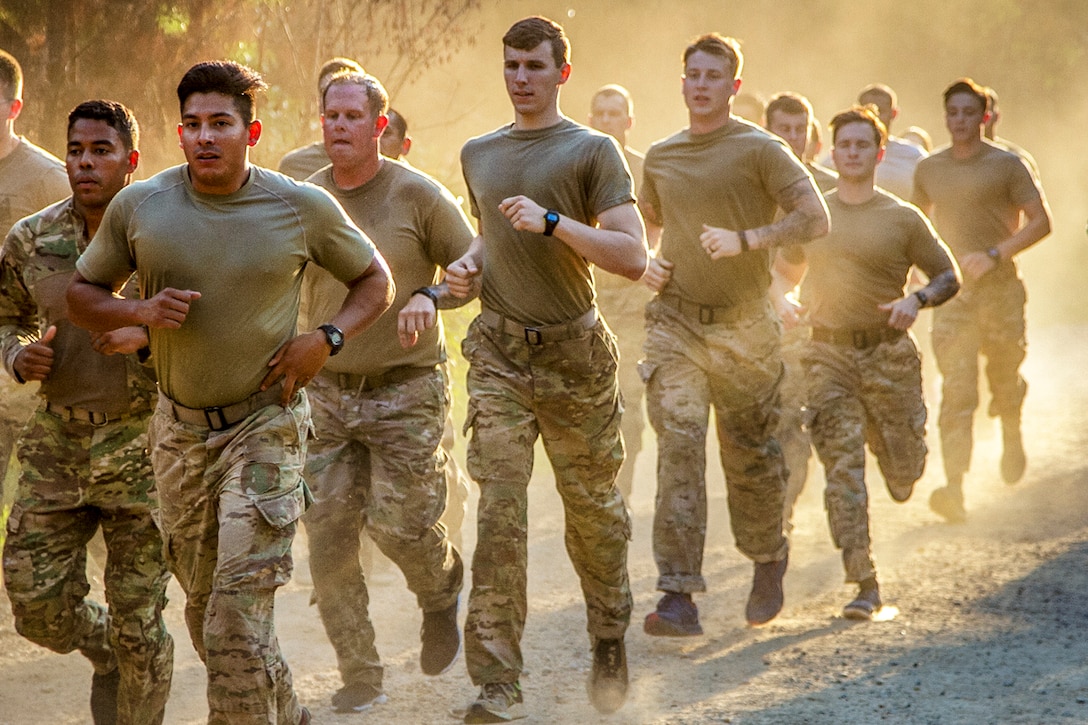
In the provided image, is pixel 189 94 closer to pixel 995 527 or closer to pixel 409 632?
pixel 409 632

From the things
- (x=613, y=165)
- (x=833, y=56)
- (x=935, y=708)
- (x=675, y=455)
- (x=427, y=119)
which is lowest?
(x=935, y=708)

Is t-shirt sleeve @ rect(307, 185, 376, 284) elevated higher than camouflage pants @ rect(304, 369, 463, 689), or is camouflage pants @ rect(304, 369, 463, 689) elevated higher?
t-shirt sleeve @ rect(307, 185, 376, 284)

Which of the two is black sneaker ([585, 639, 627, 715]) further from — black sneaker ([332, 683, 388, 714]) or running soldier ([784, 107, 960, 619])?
running soldier ([784, 107, 960, 619])

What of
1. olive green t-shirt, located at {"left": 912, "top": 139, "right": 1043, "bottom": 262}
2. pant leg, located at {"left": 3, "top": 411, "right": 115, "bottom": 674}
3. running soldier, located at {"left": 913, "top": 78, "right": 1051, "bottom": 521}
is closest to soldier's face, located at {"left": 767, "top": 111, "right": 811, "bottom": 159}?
running soldier, located at {"left": 913, "top": 78, "right": 1051, "bottom": 521}

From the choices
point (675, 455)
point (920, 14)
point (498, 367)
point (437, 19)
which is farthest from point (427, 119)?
point (920, 14)

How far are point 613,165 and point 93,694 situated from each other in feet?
9.24

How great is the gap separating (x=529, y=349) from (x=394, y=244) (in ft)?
2.60

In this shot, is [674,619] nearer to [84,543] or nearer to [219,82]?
[84,543]

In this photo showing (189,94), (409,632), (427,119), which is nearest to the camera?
(189,94)

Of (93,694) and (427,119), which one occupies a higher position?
(427,119)

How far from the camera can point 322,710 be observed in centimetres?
677

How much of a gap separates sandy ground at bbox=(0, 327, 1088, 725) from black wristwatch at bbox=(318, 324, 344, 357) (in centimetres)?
192

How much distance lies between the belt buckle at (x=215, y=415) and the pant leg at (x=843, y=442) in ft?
14.0

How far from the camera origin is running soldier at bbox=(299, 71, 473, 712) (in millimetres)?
6840
